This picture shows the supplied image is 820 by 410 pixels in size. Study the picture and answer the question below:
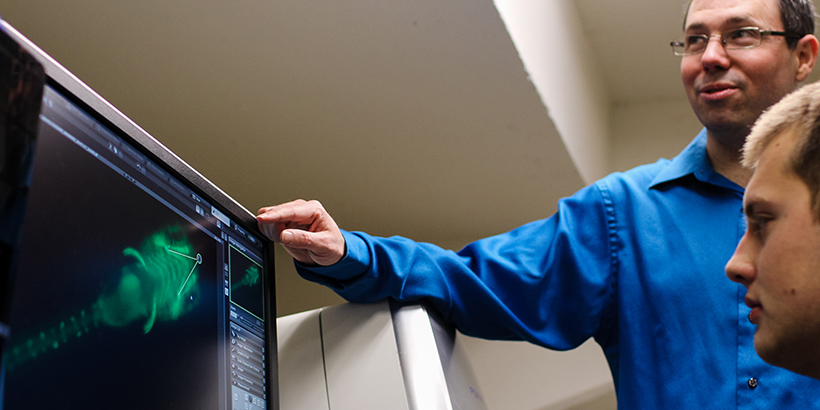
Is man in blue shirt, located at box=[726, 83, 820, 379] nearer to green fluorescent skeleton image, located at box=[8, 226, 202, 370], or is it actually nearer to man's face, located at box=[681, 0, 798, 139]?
man's face, located at box=[681, 0, 798, 139]

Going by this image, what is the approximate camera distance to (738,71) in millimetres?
1193

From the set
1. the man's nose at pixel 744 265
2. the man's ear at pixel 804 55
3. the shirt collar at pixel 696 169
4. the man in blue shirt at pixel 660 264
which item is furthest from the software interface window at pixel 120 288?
the man's ear at pixel 804 55

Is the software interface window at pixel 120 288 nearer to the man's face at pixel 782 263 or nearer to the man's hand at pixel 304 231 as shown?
the man's hand at pixel 304 231

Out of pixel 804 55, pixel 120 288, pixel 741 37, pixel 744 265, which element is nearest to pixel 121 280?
pixel 120 288

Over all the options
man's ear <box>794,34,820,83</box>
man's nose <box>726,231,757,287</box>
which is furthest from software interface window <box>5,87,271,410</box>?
man's ear <box>794,34,820,83</box>

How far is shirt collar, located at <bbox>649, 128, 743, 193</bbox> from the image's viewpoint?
1.20 meters

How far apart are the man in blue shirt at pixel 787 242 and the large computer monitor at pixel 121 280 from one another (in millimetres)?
582

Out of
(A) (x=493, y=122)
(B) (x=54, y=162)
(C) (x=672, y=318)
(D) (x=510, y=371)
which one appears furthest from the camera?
(D) (x=510, y=371)

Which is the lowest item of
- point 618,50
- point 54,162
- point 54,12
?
point 54,162

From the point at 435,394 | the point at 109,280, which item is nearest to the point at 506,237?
the point at 435,394

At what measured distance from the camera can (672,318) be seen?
3.68 feet

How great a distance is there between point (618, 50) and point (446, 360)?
155 centimetres

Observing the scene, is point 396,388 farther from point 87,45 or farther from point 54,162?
point 87,45

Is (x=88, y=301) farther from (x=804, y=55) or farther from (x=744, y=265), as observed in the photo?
(x=804, y=55)
